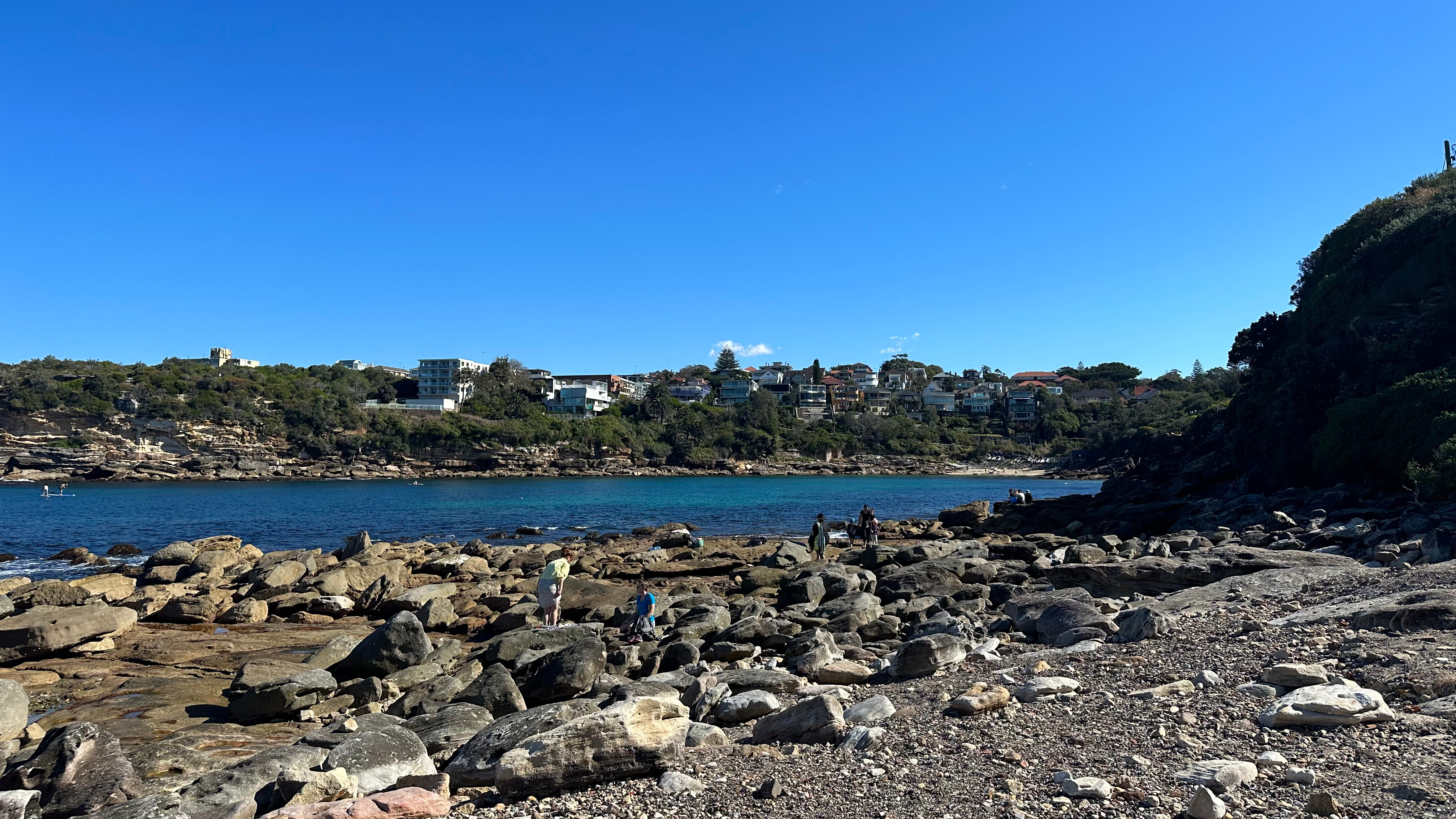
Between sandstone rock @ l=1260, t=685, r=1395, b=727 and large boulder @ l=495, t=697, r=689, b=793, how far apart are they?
15.8ft

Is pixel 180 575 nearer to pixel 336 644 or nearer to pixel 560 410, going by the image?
pixel 336 644

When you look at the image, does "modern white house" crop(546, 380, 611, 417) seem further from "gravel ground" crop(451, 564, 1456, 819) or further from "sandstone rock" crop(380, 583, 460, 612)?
"gravel ground" crop(451, 564, 1456, 819)

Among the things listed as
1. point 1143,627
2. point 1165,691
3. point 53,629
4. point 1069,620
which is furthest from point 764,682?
point 53,629

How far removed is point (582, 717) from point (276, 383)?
125350 mm

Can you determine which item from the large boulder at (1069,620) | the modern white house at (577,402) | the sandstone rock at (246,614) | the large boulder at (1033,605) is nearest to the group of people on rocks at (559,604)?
the large boulder at (1033,605)

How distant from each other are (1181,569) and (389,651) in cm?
1447

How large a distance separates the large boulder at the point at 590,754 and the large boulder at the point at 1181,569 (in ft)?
40.1

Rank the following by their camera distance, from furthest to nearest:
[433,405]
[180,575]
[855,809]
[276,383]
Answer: [433,405] < [276,383] < [180,575] < [855,809]

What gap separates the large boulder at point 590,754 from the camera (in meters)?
6.60

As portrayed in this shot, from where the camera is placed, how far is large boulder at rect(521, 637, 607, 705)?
11062 mm

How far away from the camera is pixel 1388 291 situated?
116ft

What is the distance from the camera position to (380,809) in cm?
636

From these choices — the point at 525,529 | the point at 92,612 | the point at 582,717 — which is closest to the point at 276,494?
the point at 525,529

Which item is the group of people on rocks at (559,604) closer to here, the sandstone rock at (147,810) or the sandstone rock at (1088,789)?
the sandstone rock at (147,810)
